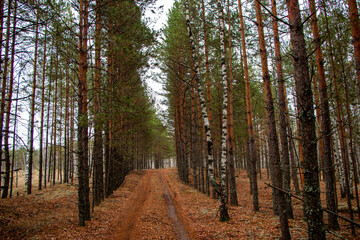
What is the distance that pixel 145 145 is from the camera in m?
37.3

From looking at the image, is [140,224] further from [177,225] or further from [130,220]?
[177,225]

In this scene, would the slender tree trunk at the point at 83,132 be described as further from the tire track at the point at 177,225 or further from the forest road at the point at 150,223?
the tire track at the point at 177,225

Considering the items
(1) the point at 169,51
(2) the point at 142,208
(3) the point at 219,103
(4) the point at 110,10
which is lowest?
(2) the point at 142,208

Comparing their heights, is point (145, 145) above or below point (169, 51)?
below

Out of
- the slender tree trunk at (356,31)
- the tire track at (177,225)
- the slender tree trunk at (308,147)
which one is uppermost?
the slender tree trunk at (356,31)

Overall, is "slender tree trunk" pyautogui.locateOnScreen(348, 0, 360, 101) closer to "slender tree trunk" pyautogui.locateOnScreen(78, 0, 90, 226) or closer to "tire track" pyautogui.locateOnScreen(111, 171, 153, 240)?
"tire track" pyautogui.locateOnScreen(111, 171, 153, 240)

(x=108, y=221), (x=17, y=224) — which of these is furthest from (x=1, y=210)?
(x=108, y=221)

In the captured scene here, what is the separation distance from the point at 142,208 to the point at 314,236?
360 inches

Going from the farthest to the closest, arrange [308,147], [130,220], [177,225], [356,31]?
[130,220]
[177,225]
[356,31]
[308,147]

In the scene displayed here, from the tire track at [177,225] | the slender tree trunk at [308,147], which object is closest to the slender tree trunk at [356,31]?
the slender tree trunk at [308,147]

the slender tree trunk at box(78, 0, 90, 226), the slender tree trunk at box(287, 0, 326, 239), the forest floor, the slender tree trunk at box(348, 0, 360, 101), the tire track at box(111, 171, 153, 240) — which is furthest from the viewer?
the slender tree trunk at box(78, 0, 90, 226)

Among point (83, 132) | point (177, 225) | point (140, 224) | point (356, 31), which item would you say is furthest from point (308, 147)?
point (83, 132)

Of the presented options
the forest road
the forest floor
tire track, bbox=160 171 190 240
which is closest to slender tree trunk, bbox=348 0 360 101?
the forest floor

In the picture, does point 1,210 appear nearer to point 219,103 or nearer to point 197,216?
point 197,216
